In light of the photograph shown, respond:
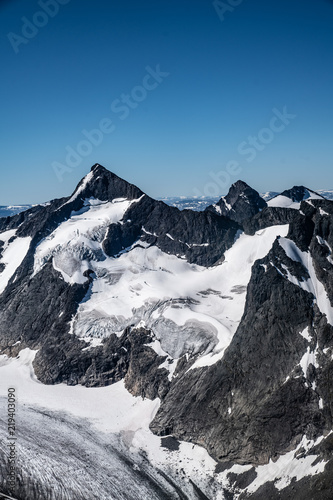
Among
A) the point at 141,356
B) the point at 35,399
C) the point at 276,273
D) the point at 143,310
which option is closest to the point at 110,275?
the point at 143,310

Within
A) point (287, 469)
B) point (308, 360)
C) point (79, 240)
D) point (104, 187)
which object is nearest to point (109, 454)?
point (287, 469)

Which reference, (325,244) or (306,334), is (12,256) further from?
(306,334)

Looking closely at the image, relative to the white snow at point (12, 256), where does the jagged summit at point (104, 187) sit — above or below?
above

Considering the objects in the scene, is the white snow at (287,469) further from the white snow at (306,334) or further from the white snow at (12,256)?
the white snow at (12,256)

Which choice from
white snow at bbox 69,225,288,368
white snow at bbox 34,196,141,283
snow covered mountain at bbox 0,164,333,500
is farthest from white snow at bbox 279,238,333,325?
white snow at bbox 34,196,141,283

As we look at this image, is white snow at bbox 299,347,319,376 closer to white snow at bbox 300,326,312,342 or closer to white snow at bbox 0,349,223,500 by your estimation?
white snow at bbox 300,326,312,342

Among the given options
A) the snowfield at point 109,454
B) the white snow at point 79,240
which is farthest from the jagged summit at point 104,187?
the snowfield at point 109,454
